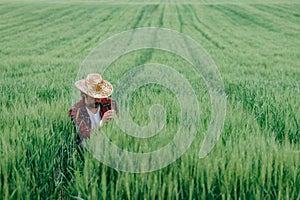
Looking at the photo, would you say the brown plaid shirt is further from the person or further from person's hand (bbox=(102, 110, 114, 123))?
person's hand (bbox=(102, 110, 114, 123))

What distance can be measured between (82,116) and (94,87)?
0.28 meters

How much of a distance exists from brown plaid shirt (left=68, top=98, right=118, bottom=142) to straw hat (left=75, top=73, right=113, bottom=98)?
6.1 inches

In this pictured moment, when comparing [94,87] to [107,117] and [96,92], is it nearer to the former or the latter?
[96,92]

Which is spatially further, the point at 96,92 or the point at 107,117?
the point at 96,92

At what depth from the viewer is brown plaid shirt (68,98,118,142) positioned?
265 cm

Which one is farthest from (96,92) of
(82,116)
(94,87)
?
(82,116)

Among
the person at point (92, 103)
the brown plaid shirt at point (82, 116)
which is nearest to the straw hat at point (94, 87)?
the person at point (92, 103)

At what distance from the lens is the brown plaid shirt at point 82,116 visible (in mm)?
2653

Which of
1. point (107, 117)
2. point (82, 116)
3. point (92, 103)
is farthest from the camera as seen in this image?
point (92, 103)

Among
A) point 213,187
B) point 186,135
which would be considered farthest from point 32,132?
point 213,187

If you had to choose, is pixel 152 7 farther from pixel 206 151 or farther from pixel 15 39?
pixel 206 151

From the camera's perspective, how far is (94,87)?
299cm

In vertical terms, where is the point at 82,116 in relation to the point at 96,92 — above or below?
below

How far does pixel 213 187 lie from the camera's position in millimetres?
1646
